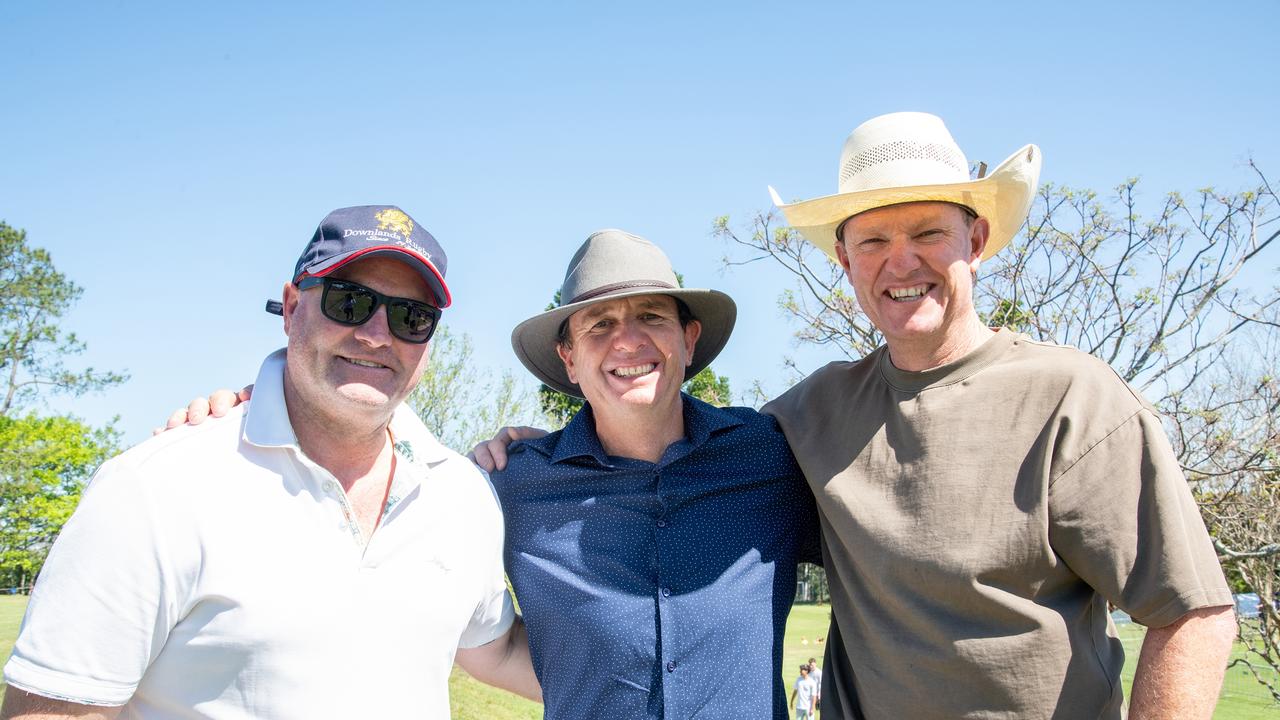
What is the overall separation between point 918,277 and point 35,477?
138ft

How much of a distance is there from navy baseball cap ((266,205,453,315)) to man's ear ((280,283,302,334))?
66 millimetres

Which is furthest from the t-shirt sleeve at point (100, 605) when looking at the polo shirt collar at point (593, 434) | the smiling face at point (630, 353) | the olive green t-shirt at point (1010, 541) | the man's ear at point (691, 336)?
the man's ear at point (691, 336)

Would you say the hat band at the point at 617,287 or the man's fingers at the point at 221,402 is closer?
the man's fingers at the point at 221,402

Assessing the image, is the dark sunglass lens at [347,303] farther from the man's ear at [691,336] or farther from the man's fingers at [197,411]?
the man's ear at [691,336]

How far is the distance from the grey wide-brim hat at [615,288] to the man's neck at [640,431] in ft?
1.64

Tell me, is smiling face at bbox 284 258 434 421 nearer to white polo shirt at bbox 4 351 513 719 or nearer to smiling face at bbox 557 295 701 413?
white polo shirt at bbox 4 351 513 719

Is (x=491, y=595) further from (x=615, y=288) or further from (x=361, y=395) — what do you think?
(x=615, y=288)

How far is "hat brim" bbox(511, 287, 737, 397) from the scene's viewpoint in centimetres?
385

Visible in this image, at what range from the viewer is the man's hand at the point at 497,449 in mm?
3910

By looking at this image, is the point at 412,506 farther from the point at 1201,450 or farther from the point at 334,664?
the point at 1201,450

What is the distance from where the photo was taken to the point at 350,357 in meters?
2.96

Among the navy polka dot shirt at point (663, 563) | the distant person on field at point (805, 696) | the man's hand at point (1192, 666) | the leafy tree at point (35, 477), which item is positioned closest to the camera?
the man's hand at point (1192, 666)

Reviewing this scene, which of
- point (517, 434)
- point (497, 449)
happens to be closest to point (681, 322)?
point (517, 434)

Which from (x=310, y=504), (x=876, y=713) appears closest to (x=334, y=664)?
(x=310, y=504)
